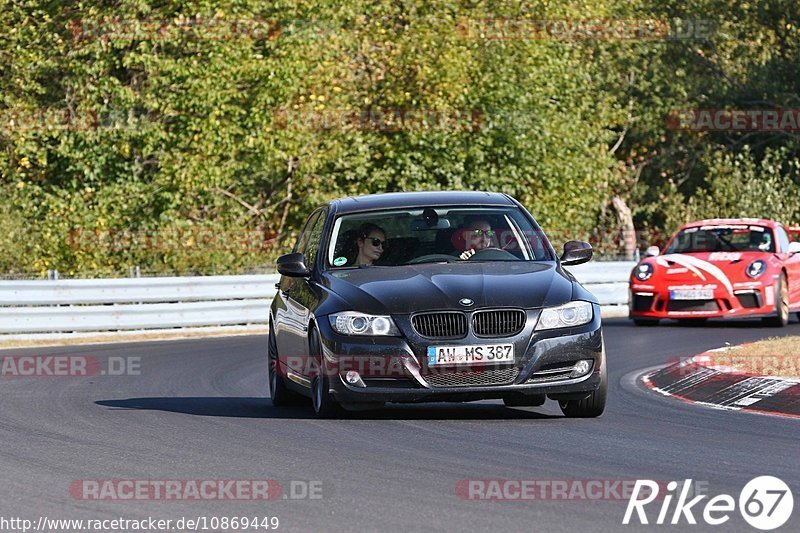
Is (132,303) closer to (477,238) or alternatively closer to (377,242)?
(377,242)

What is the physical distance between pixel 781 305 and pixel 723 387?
9.43m

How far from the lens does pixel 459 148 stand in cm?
3669

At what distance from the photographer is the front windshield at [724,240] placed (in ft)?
73.5

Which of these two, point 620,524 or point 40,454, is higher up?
point 620,524

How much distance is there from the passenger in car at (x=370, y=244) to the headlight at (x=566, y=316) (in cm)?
159

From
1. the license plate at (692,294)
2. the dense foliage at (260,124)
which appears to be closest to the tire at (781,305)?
the license plate at (692,294)

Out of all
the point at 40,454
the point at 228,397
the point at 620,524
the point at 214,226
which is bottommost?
the point at 214,226

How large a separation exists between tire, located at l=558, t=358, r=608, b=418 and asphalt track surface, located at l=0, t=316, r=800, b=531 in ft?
0.34

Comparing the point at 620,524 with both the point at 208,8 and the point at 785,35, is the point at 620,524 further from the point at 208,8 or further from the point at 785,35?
the point at 785,35

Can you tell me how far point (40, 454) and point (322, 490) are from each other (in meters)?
2.41

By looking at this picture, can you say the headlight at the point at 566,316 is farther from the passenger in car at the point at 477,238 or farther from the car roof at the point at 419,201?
the car roof at the point at 419,201

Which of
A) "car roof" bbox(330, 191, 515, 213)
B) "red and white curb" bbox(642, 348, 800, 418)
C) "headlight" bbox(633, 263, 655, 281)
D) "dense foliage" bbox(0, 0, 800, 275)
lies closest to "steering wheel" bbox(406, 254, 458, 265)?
"car roof" bbox(330, 191, 515, 213)

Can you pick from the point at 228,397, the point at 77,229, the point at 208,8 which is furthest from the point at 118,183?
the point at 228,397

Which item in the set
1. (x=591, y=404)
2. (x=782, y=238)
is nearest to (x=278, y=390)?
(x=591, y=404)
